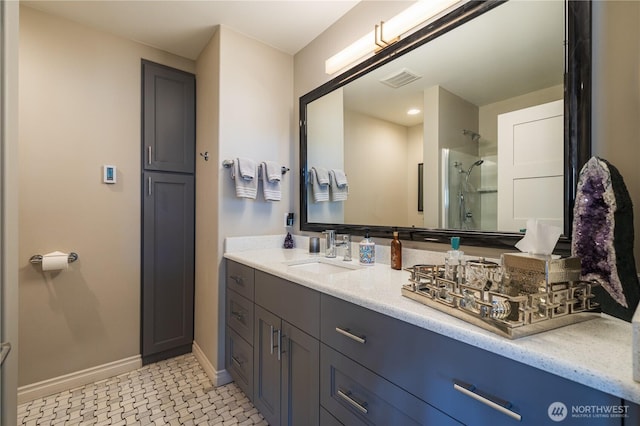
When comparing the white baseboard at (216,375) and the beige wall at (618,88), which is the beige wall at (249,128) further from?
the beige wall at (618,88)

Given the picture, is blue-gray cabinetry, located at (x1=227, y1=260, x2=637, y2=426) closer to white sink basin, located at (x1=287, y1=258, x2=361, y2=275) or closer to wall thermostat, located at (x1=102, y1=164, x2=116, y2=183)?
white sink basin, located at (x1=287, y1=258, x2=361, y2=275)

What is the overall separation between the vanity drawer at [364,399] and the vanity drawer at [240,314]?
2.22ft

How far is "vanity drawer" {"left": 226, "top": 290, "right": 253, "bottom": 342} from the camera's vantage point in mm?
1602

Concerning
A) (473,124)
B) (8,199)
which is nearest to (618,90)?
(473,124)

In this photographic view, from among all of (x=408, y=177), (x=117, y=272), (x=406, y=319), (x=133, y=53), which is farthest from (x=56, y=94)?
(x=406, y=319)

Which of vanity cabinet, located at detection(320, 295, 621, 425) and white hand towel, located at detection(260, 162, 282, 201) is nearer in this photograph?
vanity cabinet, located at detection(320, 295, 621, 425)

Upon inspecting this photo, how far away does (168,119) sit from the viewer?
7.32 feet

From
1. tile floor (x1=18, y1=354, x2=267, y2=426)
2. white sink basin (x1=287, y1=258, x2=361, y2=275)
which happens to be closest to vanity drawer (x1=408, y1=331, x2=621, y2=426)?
white sink basin (x1=287, y1=258, x2=361, y2=275)

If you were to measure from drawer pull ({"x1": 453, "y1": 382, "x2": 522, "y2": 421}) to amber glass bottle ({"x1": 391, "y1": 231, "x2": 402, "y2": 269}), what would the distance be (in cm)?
72

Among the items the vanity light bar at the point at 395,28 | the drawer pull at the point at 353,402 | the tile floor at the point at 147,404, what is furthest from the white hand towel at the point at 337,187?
the tile floor at the point at 147,404

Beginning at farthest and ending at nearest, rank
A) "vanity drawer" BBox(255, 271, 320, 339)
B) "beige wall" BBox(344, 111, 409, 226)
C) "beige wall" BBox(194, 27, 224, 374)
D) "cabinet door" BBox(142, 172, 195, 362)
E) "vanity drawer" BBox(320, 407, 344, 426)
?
"cabinet door" BBox(142, 172, 195, 362)
"beige wall" BBox(194, 27, 224, 374)
"beige wall" BBox(344, 111, 409, 226)
"vanity drawer" BBox(255, 271, 320, 339)
"vanity drawer" BBox(320, 407, 344, 426)

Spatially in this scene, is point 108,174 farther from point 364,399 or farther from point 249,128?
point 364,399

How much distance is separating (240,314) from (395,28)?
1.82 m

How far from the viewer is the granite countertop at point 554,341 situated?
48 centimetres
